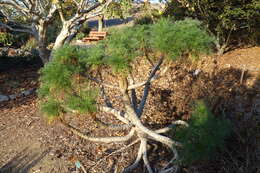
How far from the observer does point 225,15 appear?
5.33 m

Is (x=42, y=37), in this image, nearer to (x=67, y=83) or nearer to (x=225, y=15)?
(x=67, y=83)

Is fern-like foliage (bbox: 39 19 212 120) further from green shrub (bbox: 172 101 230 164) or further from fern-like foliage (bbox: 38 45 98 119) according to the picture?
green shrub (bbox: 172 101 230 164)

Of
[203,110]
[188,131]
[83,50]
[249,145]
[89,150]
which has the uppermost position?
[83,50]

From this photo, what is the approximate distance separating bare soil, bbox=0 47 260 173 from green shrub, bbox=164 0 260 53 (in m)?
1.44

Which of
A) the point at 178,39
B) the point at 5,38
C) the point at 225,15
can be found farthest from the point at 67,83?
the point at 5,38

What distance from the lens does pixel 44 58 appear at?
15.3 ft

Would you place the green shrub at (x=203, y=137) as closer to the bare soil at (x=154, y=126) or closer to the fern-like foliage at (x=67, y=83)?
the bare soil at (x=154, y=126)

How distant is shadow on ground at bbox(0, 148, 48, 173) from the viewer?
221 cm

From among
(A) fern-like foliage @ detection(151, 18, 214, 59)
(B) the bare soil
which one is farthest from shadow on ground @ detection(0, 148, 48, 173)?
(A) fern-like foliage @ detection(151, 18, 214, 59)

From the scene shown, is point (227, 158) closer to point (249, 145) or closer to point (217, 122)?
point (249, 145)

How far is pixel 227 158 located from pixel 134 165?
79 cm

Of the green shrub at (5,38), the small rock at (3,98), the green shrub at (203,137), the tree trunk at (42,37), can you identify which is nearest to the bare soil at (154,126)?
the small rock at (3,98)

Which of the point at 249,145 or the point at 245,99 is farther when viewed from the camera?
the point at 245,99

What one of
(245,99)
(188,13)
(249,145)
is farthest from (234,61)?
(249,145)
